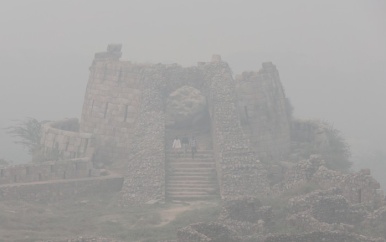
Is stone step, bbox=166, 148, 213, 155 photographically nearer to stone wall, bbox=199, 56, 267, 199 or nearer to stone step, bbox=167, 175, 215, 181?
stone wall, bbox=199, 56, 267, 199

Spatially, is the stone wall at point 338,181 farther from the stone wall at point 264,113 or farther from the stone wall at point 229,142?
the stone wall at point 264,113

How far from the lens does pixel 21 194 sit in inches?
1093

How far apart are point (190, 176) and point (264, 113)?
7.02 m

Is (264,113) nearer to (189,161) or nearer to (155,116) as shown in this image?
(155,116)

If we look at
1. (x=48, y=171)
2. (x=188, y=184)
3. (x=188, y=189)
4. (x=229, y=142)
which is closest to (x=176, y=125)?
(x=229, y=142)

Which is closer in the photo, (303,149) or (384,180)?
(303,149)

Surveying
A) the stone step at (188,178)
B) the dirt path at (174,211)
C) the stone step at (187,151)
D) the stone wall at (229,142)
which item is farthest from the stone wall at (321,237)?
the stone step at (187,151)

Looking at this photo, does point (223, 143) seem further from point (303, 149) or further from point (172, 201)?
point (303, 149)

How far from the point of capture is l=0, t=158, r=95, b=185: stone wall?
93.6 ft

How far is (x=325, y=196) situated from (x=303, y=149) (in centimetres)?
1404

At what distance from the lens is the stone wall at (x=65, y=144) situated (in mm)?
33281

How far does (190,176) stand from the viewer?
97.3 feet

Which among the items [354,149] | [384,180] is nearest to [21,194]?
[384,180]

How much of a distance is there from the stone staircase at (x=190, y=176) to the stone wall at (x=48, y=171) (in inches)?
131
